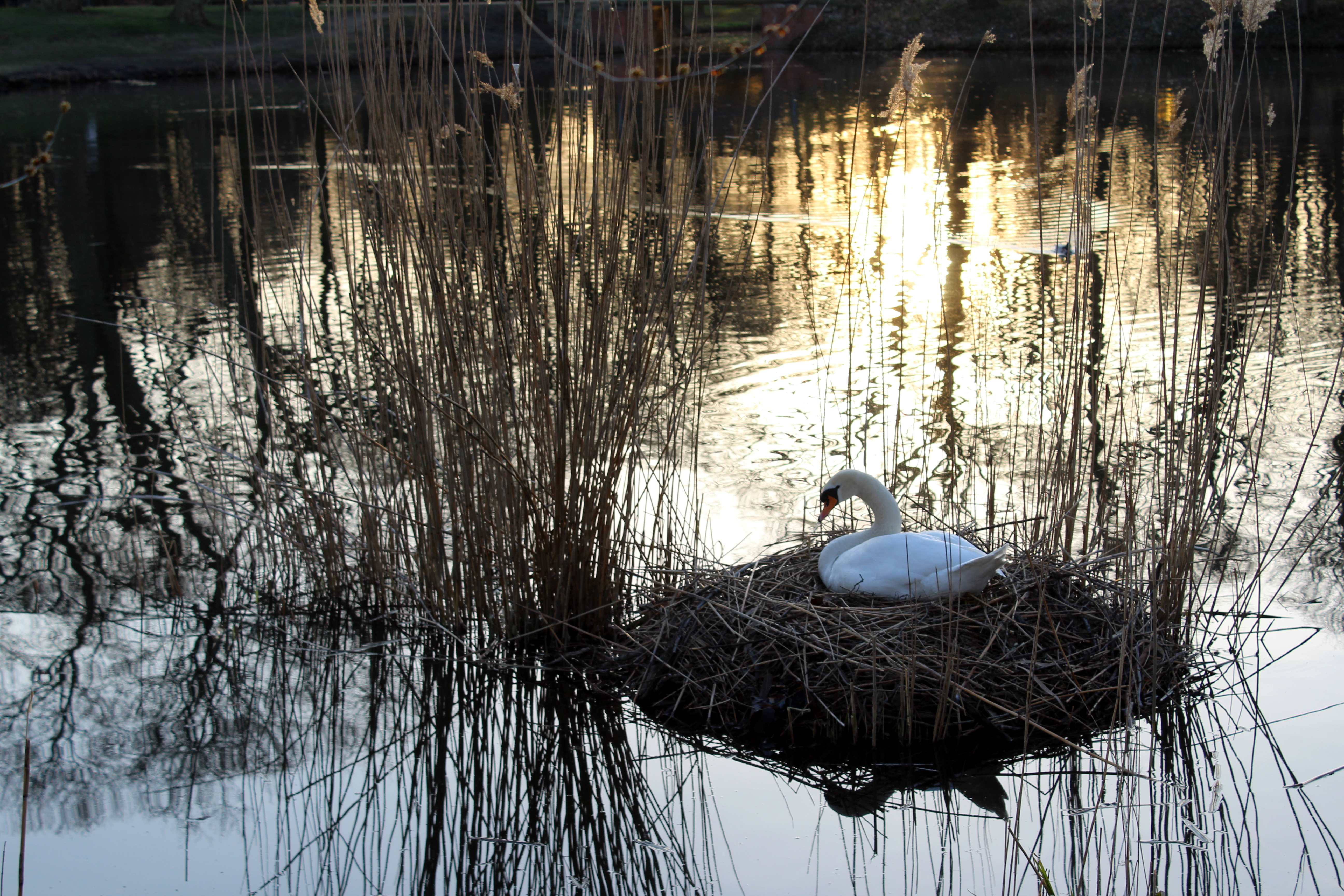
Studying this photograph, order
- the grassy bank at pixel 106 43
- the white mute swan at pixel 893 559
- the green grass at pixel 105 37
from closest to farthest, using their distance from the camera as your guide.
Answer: the white mute swan at pixel 893 559
the grassy bank at pixel 106 43
the green grass at pixel 105 37

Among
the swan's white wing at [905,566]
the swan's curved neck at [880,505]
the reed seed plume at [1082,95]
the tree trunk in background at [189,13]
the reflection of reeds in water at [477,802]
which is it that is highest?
the tree trunk in background at [189,13]

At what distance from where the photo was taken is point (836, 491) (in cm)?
411

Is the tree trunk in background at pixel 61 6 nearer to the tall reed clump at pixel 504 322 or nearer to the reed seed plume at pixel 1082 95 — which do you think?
the tall reed clump at pixel 504 322

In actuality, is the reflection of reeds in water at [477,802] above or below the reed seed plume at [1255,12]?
below

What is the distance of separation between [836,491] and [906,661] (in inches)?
31.1

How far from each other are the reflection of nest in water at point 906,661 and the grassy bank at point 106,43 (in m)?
24.0

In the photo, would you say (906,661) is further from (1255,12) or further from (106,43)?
(106,43)

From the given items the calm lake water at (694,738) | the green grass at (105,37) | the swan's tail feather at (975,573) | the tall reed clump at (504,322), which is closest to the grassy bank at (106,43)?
the green grass at (105,37)

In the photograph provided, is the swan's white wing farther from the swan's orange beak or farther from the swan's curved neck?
the swan's orange beak

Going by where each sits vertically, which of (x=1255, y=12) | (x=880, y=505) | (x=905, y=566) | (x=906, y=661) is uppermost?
(x=1255, y=12)

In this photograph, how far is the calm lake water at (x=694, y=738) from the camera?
10.3ft

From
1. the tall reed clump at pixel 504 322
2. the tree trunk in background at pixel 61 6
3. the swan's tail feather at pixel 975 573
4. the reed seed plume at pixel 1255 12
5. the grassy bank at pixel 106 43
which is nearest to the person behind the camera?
the reed seed plume at pixel 1255 12

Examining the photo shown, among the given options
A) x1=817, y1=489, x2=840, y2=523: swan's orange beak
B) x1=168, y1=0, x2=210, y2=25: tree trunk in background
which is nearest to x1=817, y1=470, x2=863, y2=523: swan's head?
x1=817, y1=489, x2=840, y2=523: swan's orange beak

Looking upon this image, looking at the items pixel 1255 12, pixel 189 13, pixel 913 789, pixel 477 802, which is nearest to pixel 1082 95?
pixel 1255 12
